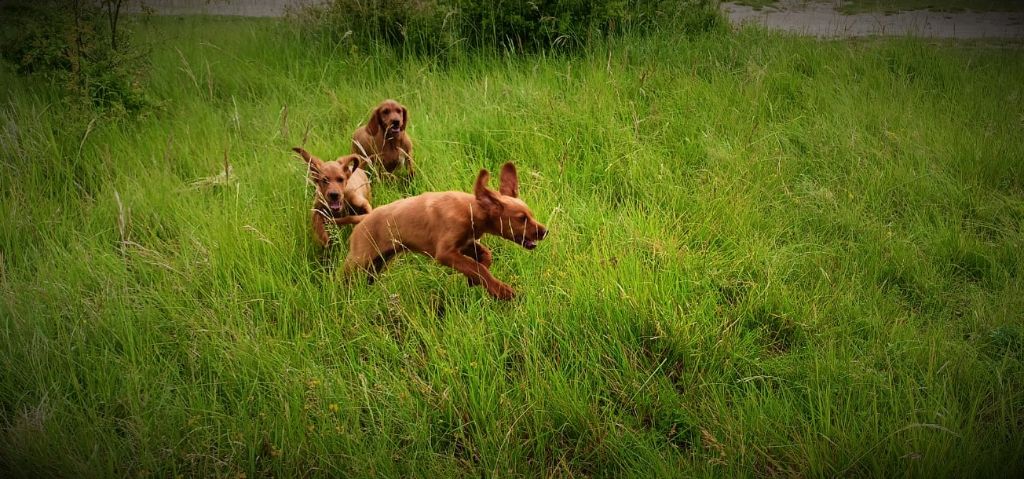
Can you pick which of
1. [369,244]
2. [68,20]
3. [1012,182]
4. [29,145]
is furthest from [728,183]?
[68,20]

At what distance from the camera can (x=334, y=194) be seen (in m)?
3.26

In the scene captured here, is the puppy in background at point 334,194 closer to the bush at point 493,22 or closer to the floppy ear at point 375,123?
the floppy ear at point 375,123

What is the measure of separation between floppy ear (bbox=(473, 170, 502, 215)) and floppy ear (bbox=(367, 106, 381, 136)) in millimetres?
1669

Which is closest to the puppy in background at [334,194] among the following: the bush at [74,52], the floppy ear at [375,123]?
the floppy ear at [375,123]

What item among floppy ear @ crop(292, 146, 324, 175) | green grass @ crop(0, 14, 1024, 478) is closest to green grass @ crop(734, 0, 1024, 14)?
green grass @ crop(0, 14, 1024, 478)

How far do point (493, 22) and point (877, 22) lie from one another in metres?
5.05

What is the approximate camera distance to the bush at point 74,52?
190 inches

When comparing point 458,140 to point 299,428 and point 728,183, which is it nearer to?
point 728,183

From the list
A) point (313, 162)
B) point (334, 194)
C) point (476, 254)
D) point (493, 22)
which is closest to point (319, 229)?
point (334, 194)

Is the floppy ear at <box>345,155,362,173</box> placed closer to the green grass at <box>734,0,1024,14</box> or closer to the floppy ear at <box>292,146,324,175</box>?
the floppy ear at <box>292,146,324,175</box>

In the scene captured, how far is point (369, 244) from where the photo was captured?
2.96 m

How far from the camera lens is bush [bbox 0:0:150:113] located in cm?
482

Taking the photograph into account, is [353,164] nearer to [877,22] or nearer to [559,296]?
[559,296]

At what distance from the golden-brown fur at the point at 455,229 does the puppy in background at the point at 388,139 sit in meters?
1.06
